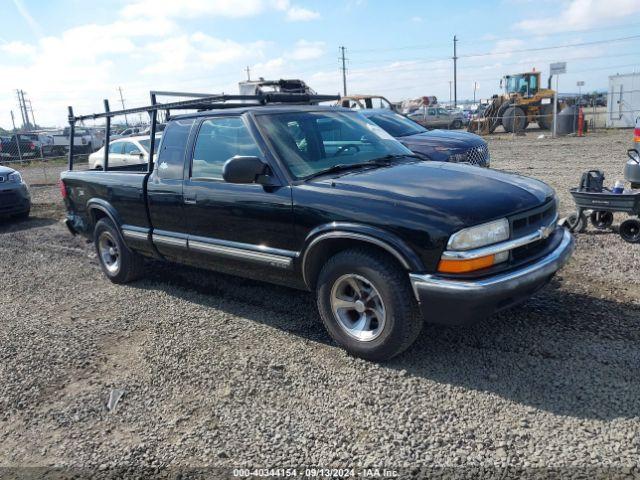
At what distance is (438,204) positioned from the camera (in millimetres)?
3385

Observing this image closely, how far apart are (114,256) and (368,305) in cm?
374

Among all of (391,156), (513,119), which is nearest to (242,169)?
(391,156)

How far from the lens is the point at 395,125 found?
33.8ft

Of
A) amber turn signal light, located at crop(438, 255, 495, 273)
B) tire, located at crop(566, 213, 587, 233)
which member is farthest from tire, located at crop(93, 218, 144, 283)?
tire, located at crop(566, 213, 587, 233)

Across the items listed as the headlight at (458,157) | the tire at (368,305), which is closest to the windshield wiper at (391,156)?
the tire at (368,305)

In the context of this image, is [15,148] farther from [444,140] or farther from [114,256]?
[444,140]

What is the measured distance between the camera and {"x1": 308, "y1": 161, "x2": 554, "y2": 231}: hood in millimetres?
3344

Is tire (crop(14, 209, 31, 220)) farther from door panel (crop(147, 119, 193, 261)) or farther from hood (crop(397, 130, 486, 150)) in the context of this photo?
hood (crop(397, 130, 486, 150))

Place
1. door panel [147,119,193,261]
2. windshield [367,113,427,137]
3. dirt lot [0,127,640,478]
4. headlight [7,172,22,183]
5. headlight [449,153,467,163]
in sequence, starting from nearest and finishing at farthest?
1. dirt lot [0,127,640,478]
2. door panel [147,119,193,261]
3. headlight [449,153,467,163]
4. windshield [367,113,427,137]
5. headlight [7,172,22,183]

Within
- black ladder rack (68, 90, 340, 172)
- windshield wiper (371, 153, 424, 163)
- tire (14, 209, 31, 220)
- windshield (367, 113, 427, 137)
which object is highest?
black ladder rack (68, 90, 340, 172)

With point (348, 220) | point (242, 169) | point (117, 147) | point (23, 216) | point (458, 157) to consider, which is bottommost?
point (23, 216)

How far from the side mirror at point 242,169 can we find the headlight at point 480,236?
5.24 feet

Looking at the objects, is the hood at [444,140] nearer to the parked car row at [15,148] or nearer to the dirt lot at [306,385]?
the dirt lot at [306,385]

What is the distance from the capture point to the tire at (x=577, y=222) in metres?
6.56
